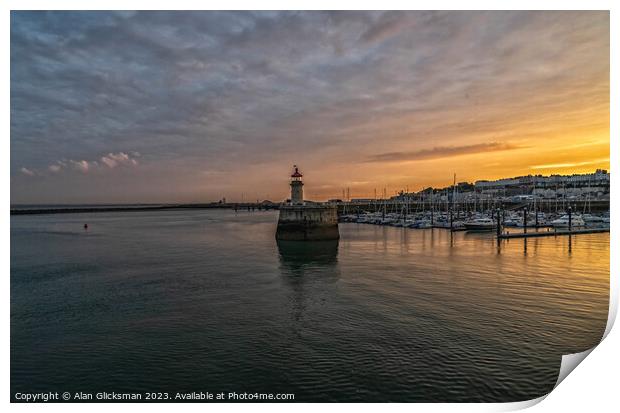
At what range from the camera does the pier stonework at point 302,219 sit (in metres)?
31.2

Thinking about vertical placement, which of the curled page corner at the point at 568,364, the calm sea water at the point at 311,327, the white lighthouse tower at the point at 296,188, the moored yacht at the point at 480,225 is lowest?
the calm sea water at the point at 311,327

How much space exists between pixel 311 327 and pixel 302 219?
813 inches

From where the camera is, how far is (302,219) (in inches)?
1225

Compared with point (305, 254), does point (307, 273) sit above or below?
below

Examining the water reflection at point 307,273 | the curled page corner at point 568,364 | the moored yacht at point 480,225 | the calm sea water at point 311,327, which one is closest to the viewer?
the curled page corner at point 568,364

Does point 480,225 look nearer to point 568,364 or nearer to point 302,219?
point 302,219

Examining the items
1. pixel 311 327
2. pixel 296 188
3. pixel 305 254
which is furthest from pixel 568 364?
pixel 296 188

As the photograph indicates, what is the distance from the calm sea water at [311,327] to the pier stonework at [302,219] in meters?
8.99

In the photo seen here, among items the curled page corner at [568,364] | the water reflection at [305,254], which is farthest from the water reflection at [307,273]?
the curled page corner at [568,364]

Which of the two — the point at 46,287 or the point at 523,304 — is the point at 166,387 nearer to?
the point at 523,304

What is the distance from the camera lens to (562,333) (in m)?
10.2

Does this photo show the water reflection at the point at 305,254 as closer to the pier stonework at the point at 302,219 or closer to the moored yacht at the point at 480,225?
the pier stonework at the point at 302,219

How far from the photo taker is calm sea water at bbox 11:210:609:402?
762 centimetres
